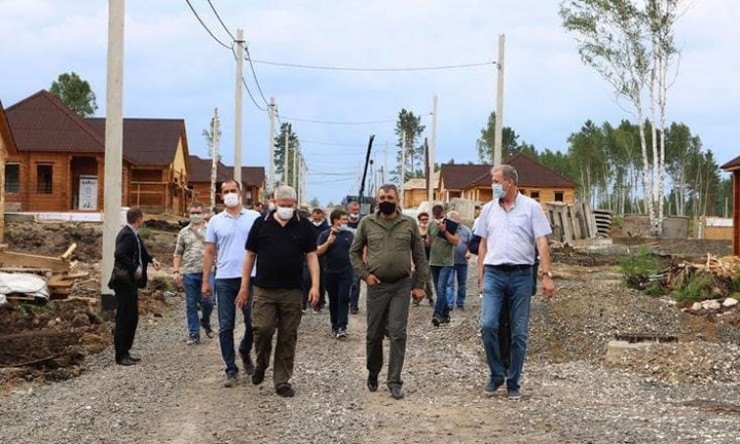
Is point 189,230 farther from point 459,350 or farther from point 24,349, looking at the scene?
point 459,350

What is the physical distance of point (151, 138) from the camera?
53000mm

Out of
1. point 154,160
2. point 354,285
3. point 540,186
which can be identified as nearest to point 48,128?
point 154,160

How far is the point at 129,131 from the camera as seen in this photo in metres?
53.9

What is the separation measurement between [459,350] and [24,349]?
533cm

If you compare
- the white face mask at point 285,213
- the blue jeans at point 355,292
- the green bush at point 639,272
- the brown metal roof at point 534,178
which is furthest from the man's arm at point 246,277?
the brown metal roof at point 534,178

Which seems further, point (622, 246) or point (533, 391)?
point (622, 246)

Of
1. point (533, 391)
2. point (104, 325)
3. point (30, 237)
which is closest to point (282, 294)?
point (533, 391)

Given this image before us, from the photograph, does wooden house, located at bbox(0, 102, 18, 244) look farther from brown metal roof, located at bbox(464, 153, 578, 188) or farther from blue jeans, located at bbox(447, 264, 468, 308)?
→ brown metal roof, located at bbox(464, 153, 578, 188)

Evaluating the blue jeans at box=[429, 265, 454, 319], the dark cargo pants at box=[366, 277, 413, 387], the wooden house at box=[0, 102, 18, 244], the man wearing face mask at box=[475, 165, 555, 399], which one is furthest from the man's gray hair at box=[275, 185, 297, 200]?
the wooden house at box=[0, 102, 18, 244]

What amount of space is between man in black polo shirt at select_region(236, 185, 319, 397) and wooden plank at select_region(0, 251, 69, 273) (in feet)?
23.3

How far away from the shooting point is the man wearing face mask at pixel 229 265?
30.4 feet

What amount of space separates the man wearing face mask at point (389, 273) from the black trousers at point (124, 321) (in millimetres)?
3251

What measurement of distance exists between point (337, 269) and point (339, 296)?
1.69 ft

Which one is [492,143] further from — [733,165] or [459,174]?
[733,165]
